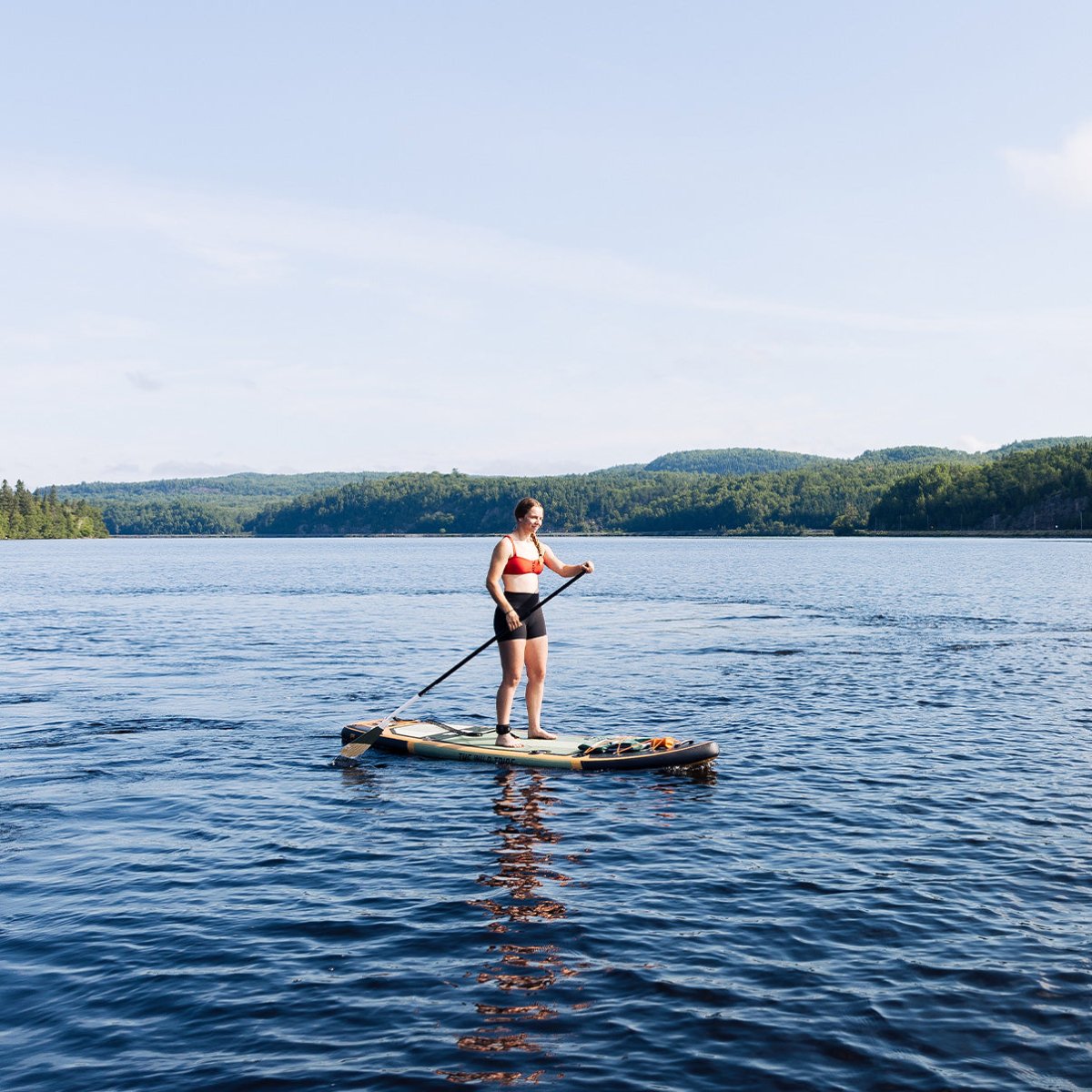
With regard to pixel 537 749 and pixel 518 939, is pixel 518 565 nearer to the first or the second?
pixel 537 749

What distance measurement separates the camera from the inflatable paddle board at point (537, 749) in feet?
49.2

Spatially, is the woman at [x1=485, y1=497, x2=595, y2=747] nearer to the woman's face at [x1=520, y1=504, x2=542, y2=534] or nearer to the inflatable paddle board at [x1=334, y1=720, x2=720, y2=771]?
the woman's face at [x1=520, y1=504, x2=542, y2=534]

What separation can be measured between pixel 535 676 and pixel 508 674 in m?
0.52

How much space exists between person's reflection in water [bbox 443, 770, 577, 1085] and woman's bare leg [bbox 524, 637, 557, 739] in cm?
199

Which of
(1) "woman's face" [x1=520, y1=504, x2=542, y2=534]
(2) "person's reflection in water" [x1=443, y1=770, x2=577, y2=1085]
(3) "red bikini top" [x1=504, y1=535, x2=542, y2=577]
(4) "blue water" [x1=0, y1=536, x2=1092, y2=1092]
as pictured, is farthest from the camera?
(3) "red bikini top" [x1=504, y1=535, x2=542, y2=577]

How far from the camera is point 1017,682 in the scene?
24.9 m

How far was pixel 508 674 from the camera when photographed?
1502 cm

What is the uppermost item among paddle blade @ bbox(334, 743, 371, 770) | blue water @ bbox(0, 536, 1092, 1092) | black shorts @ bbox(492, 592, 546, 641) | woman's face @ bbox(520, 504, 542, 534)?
woman's face @ bbox(520, 504, 542, 534)

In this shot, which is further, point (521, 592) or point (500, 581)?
point (521, 592)

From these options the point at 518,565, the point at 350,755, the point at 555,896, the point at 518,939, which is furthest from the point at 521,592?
the point at 518,939

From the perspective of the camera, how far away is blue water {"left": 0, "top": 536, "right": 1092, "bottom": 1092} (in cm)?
708

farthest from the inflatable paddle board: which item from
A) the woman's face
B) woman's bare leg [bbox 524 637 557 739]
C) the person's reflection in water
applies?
the woman's face

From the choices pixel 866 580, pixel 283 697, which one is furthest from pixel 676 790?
pixel 866 580

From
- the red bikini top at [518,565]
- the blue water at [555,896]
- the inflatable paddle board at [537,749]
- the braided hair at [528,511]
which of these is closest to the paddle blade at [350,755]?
the inflatable paddle board at [537,749]
